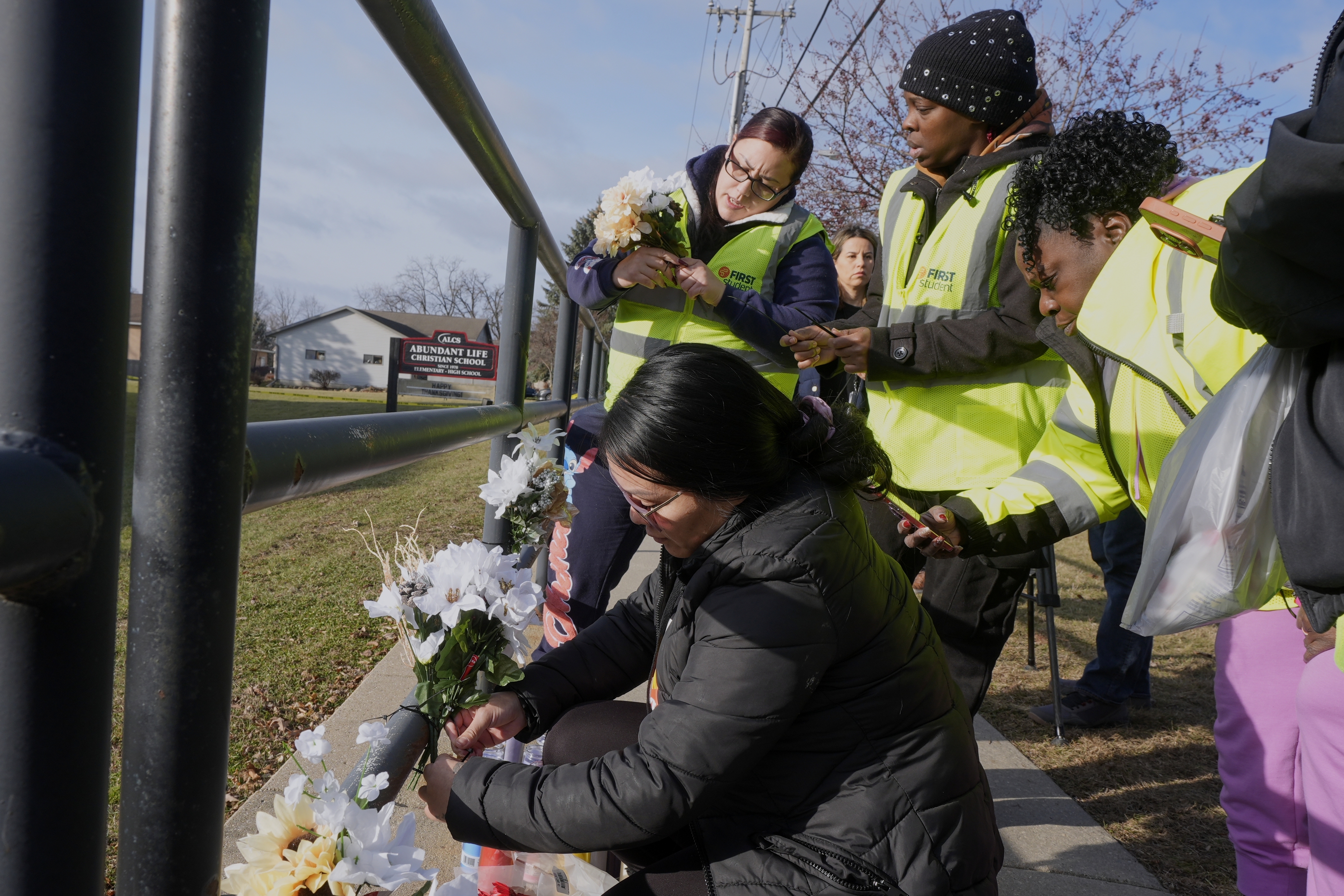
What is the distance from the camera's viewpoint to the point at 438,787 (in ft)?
4.73

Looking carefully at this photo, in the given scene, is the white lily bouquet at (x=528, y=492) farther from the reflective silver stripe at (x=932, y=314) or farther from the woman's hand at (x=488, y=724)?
the reflective silver stripe at (x=932, y=314)

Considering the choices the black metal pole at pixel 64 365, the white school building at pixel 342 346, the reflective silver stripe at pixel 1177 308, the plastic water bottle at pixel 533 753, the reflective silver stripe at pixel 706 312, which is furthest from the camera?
the white school building at pixel 342 346

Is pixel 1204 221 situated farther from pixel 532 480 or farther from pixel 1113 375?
pixel 532 480

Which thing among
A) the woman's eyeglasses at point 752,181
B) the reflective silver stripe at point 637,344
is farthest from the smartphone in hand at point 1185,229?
the reflective silver stripe at point 637,344

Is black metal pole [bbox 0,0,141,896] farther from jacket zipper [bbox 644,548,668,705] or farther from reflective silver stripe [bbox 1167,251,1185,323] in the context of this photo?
reflective silver stripe [bbox 1167,251,1185,323]

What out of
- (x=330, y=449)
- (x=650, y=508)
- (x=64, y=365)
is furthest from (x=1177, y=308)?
(x=64, y=365)

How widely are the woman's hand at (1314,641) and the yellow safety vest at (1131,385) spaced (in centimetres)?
37

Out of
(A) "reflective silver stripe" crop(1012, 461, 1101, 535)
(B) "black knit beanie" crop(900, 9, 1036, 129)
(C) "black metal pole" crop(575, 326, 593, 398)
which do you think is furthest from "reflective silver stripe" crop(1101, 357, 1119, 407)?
(C) "black metal pole" crop(575, 326, 593, 398)

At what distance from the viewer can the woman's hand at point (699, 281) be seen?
231cm

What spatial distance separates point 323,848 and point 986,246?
84.8 inches

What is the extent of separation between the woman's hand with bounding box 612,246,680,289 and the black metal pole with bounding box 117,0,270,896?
181 cm

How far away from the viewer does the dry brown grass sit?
2.61 meters

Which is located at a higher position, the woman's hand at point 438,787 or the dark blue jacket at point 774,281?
the dark blue jacket at point 774,281

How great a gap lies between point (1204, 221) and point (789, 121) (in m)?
1.30
